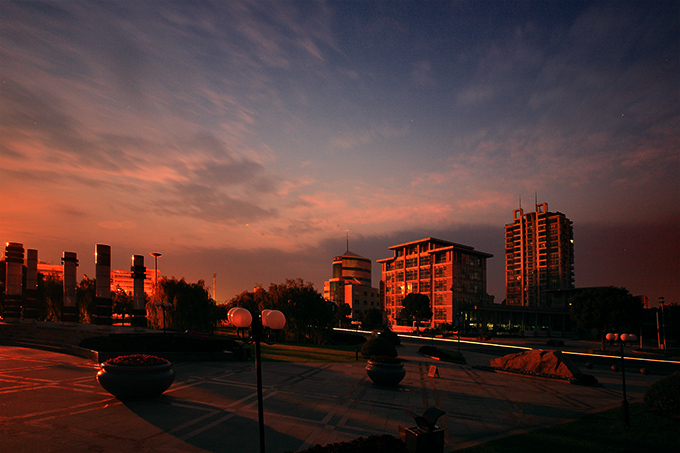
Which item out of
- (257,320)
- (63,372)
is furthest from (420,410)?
(63,372)

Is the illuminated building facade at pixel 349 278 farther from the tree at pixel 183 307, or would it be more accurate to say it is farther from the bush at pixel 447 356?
the bush at pixel 447 356

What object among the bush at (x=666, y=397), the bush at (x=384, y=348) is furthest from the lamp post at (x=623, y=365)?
the bush at (x=384, y=348)

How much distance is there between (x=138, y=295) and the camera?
3950 centimetres

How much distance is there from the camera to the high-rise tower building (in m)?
151

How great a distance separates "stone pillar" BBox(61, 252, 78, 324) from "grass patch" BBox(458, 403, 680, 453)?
139 ft

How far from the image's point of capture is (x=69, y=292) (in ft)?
133

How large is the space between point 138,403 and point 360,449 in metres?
9.59

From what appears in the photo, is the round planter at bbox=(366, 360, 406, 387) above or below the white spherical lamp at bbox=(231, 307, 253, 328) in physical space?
below

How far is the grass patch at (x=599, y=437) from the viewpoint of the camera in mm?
10352

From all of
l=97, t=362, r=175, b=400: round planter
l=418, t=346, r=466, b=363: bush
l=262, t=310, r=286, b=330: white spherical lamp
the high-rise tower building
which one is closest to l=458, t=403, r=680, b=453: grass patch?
l=262, t=310, r=286, b=330: white spherical lamp

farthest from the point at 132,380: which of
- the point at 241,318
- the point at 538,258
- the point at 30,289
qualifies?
the point at 538,258

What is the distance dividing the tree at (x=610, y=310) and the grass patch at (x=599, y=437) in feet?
135

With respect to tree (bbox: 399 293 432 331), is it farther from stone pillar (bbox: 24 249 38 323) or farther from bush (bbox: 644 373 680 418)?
bush (bbox: 644 373 680 418)

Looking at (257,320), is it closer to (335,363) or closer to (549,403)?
(549,403)
